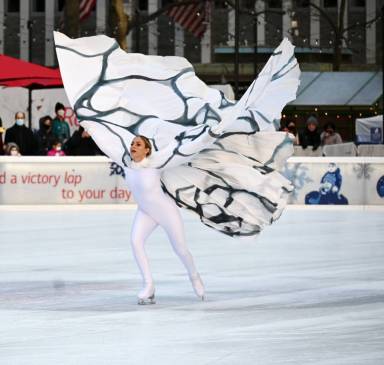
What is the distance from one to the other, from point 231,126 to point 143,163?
1.36 m

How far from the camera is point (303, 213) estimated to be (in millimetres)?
23547

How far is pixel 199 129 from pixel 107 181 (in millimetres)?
13272

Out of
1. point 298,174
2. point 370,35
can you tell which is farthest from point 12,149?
point 370,35

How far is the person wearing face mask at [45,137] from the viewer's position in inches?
1081

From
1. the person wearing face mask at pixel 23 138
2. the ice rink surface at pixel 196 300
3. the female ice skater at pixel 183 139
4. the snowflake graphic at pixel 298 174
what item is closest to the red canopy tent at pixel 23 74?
the person wearing face mask at pixel 23 138

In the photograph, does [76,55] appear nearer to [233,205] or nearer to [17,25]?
[233,205]

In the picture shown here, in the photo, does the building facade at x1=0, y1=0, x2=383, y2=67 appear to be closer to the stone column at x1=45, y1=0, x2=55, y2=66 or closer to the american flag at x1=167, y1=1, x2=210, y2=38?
the stone column at x1=45, y1=0, x2=55, y2=66

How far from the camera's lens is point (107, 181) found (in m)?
→ 25.1

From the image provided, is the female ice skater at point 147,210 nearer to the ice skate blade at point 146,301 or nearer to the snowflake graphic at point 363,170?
the ice skate blade at point 146,301

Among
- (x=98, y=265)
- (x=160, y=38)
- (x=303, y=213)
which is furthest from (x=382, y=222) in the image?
(x=160, y=38)

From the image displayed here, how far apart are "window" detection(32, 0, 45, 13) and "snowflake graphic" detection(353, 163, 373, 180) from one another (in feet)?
174

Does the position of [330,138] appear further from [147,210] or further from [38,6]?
[38,6]

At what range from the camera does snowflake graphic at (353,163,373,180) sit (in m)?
25.0

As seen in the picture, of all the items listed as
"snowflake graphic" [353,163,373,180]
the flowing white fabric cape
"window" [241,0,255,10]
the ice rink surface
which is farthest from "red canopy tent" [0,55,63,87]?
"window" [241,0,255,10]
